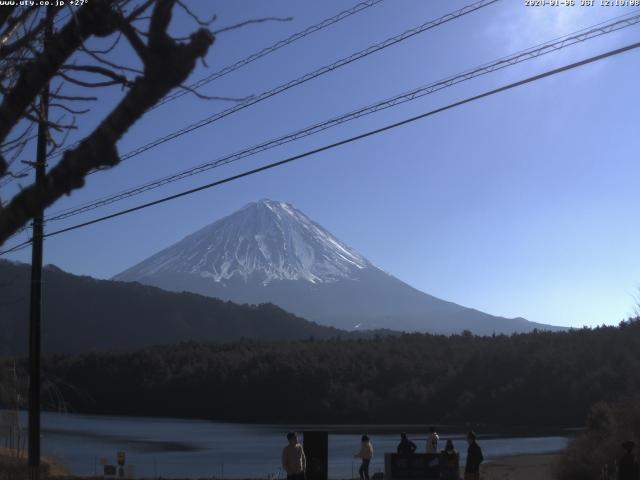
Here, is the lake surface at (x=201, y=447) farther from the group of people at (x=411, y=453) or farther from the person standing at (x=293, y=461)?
the person standing at (x=293, y=461)

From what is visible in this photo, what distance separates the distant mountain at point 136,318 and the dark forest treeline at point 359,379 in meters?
33.9

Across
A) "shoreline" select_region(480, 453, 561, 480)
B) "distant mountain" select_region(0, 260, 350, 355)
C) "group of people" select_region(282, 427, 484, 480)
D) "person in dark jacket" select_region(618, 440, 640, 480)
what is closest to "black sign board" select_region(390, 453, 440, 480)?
"group of people" select_region(282, 427, 484, 480)

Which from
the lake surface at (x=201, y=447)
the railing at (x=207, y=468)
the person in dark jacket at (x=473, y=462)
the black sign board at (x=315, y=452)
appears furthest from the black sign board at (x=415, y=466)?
the railing at (x=207, y=468)

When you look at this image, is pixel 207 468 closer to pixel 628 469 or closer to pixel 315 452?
pixel 315 452

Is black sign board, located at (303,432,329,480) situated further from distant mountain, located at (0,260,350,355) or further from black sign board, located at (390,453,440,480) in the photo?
distant mountain, located at (0,260,350,355)

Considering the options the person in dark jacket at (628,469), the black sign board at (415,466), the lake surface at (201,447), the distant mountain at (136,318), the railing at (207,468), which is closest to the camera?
the person in dark jacket at (628,469)

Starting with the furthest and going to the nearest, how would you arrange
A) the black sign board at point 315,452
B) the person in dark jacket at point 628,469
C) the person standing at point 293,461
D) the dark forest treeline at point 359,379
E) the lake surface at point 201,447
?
the dark forest treeline at point 359,379 → the lake surface at point 201,447 → the black sign board at point 315,452 → the person standing at point 293,461 → the person in dark jacket at point 628,469

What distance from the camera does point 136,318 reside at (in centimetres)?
14412

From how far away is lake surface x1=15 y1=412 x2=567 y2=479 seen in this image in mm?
35000

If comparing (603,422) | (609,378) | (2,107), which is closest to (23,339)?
(609,378)

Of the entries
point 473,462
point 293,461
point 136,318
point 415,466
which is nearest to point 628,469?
point 473,462

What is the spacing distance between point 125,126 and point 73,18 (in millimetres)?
742

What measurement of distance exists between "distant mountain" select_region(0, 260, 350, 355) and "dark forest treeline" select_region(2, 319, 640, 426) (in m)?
33.9

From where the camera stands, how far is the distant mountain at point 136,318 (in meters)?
133
